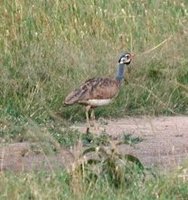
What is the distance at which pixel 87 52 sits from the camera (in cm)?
1288

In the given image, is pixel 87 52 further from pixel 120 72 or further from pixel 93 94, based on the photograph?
pixel 93 94

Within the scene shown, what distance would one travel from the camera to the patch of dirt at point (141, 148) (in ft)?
27.6

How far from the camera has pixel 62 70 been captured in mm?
A: 12430

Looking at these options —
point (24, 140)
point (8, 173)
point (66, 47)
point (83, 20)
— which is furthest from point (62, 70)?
point (8, 173)

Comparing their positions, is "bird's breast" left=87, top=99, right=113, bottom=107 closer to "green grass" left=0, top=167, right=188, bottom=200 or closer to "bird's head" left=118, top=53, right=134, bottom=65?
"bird's head" left=118, top=53, right=134, bottom=65

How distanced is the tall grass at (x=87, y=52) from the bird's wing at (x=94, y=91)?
650 mm

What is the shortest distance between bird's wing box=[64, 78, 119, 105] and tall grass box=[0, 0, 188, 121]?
650 millimetres

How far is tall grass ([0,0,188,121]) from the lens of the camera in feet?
38.8

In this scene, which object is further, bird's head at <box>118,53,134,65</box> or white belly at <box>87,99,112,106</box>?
bird's head at <box>118,53,134,65</box>

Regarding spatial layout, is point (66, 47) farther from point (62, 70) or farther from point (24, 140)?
point (24, 140)

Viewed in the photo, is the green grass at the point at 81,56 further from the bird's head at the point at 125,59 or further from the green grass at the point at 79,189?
the green grass at the point at 79,189

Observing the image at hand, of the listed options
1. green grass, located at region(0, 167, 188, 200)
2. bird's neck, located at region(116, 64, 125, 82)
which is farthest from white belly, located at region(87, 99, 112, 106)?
green grass, located at region(0, 167, 188, 200)

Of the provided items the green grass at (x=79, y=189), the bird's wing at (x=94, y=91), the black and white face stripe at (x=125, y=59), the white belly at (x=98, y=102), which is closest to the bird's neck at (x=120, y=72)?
the black and white face stripe at (x=125, y=59)

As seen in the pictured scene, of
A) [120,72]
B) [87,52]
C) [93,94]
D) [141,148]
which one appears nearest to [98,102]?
[93,94]
